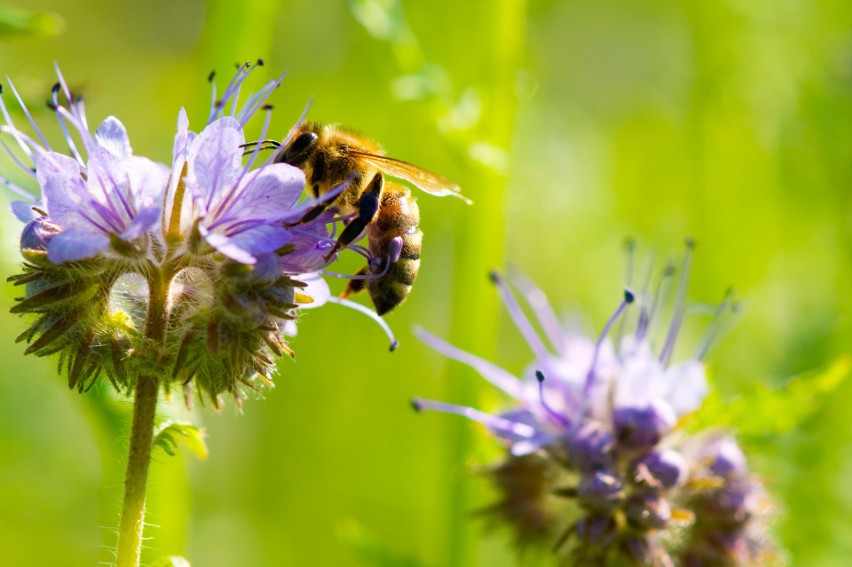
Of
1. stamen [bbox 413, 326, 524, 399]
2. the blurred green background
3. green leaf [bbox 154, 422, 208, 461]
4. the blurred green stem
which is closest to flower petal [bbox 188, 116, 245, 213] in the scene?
green leaf [bbox 154, 422, 208, 461]

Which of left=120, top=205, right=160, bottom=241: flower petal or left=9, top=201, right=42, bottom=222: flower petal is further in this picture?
left=9, top=201, right=42, bottom=222: flower petal

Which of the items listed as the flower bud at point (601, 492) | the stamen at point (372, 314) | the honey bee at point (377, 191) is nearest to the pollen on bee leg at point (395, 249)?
the honey bee at point (377, 191)

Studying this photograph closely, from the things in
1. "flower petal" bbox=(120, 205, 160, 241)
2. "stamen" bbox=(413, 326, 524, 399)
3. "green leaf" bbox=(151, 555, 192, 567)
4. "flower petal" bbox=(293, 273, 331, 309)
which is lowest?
"green leaf" bbox=(151, 555, 192, 567)

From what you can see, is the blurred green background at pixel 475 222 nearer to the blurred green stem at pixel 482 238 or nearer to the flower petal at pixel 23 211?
the blurred green stem at pixel 482 238

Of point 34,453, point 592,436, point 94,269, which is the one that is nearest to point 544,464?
point 592,436

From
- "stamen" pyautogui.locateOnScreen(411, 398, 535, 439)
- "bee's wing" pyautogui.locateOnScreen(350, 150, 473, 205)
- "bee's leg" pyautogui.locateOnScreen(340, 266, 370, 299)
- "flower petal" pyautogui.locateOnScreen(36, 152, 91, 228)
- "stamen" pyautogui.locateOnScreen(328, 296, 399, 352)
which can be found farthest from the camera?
"stamen" pyautogui.locateOnScreen(411, 398, 535, 439)

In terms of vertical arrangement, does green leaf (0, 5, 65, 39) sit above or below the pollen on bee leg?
above

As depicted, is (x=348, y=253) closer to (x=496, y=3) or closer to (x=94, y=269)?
(x=496, y=3)

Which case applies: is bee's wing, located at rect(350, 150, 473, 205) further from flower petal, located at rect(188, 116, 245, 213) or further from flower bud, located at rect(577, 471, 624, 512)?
flower bud, located at rect(577, 471, 624, 512)
